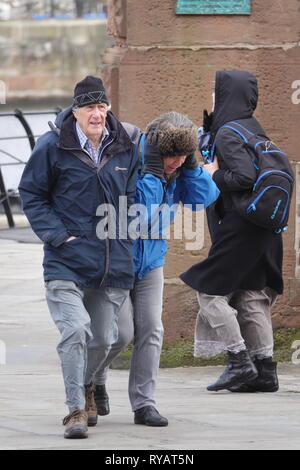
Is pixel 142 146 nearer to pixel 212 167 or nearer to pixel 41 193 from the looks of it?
pixel 41 193

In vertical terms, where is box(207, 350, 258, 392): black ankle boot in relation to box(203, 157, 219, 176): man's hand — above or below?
below

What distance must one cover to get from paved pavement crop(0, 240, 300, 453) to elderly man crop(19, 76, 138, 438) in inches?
9.7

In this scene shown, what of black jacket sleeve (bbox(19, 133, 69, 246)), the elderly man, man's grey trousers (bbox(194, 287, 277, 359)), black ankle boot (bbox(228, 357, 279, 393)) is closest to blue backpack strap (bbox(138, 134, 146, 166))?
the elderly man

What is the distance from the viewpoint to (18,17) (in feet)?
248

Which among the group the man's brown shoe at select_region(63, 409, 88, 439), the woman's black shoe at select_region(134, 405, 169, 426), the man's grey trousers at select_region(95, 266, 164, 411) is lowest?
the woman's black shoe at select_region(134, 405, 169, 426)

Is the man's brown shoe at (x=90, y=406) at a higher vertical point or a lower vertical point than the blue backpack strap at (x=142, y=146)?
lower

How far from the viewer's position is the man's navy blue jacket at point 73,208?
6.58 meters

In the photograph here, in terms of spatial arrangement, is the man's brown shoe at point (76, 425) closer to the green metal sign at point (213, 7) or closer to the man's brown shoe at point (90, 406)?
the man's brown shoe at point (90, 406)

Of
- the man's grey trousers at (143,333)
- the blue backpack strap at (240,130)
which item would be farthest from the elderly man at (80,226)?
the blue backpack strap at (240,130)

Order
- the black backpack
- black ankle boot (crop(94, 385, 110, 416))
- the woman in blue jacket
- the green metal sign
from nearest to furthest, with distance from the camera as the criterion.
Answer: the woman in blue jacket
black ankle boot (crop(94, 385, 110, 416))
the black backpack
the green metal sign

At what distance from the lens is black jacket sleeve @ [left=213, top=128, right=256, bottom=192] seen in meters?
7.73

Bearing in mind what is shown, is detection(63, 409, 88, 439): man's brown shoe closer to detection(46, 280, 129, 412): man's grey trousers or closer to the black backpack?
detection(46, 280, 129, 412): man's grey trousers

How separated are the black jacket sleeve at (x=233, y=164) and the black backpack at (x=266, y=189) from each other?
34mm

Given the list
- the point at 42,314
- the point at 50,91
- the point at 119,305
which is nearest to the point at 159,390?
the point at 119,305
